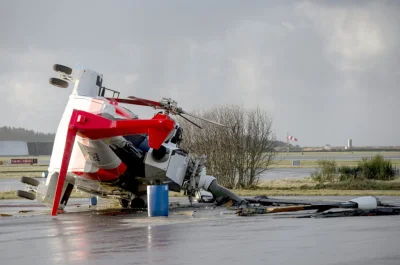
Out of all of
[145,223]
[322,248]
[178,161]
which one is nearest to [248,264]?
[322,248]

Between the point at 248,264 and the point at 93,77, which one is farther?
the point at 93,77

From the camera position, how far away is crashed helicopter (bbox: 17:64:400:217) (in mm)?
23984

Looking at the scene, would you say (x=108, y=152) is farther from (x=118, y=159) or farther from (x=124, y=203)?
(x=124, y=203)

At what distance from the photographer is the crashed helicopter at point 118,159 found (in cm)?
2398

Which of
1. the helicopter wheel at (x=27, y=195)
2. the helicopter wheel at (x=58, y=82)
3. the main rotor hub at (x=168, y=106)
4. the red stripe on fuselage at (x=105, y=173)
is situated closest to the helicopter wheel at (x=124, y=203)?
the red stripe on fuselage at (x=105, y=173)

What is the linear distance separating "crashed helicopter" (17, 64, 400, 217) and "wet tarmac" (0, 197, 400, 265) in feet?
8.75

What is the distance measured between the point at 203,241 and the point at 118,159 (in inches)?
450

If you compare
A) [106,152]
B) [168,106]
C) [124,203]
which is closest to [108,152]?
[106,152]

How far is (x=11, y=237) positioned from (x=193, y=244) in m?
5.02

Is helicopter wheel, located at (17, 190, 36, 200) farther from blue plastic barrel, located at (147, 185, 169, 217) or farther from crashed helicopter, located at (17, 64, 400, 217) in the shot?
blue plastic barrel, located at (147, 185, 169, 217)

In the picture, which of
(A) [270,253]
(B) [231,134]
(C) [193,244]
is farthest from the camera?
(B) [231,134]

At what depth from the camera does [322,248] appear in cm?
1398

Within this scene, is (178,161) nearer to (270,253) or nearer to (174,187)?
(174,187)

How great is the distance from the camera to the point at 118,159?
88.0ft
